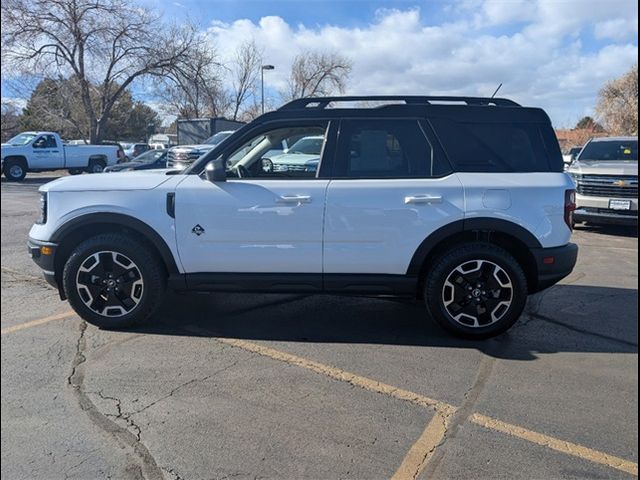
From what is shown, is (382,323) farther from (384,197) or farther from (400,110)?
(400,110)

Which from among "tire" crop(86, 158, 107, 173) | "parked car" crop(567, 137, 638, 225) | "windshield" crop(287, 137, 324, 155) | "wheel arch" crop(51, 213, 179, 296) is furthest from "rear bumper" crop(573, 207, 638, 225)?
"tire" crop(86, 158, 107, 173)

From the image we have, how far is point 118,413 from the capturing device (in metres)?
2.93

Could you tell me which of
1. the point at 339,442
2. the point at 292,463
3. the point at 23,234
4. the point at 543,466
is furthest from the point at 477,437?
the point at 23,234

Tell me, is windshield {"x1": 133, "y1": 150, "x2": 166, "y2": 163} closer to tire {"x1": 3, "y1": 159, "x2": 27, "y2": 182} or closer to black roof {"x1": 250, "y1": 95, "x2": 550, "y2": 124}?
tire {"x1": 3, "y1": 159, "x2": 27, "y2": 182}

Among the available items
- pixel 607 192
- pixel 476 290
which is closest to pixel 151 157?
pixel 607 192

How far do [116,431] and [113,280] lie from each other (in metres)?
1.70

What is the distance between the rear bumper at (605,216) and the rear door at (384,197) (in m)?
6.47

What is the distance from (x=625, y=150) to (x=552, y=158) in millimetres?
8404

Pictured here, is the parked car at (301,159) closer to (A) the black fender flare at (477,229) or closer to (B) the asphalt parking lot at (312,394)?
(A) the black fender flare at (477,229)

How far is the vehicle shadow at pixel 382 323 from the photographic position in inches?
162

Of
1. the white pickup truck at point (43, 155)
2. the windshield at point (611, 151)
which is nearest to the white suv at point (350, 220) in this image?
the windshield at point (611, 151)

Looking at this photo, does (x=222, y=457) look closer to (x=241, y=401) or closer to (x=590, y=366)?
(x=241, y=401)

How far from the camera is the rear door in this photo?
13.0 ft

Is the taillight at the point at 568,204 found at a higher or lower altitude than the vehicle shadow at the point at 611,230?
higher
